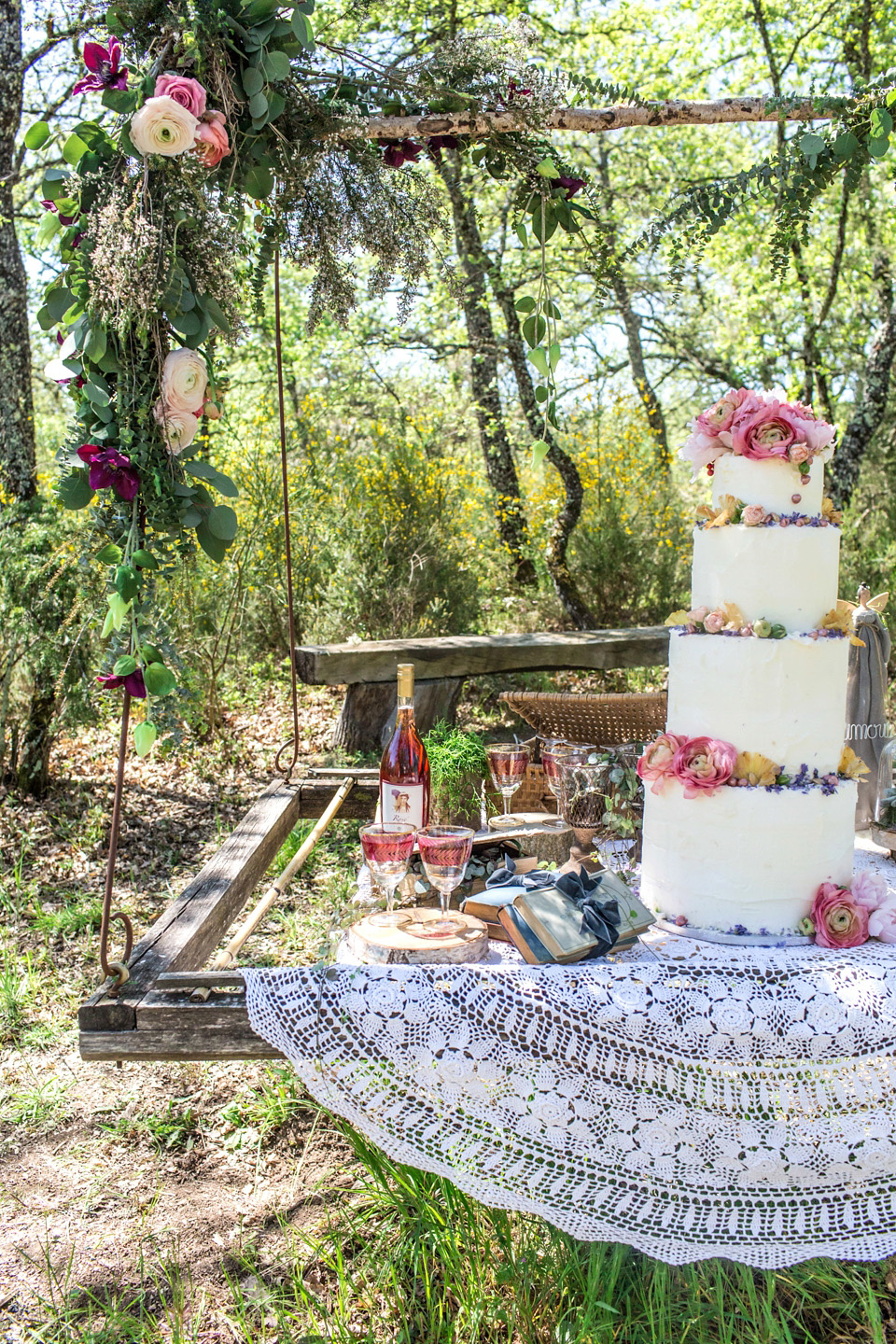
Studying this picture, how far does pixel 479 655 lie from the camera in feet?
16.5

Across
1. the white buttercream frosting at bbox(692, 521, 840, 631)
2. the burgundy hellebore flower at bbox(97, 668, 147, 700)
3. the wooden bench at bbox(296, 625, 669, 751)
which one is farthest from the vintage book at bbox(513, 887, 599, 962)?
the wooden bench at bbox(296, 625, 669, 751)

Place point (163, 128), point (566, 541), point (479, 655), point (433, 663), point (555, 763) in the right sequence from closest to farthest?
point (163, 128) → point (555, 763) → point (433, 663) → point (479, 655) → point (566, 541)

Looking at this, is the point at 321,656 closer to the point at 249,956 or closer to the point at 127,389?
the point at 249,956

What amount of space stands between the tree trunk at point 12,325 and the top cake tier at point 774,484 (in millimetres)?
4303

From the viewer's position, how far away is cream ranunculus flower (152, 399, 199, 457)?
4.69 ft

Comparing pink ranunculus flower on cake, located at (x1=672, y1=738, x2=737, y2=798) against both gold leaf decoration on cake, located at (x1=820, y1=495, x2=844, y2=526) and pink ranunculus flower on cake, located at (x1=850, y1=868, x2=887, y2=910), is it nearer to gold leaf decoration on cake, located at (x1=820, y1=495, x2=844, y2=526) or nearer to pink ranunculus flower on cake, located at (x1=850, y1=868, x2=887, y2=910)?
pink ranunculus flower on cake, located at (x1=850, y1=868, x2=887, y2=910)

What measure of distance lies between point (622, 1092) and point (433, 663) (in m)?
3.58

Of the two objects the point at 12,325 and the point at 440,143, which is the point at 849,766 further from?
the point at 12,325

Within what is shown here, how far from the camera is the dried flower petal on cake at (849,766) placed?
1.70 meters

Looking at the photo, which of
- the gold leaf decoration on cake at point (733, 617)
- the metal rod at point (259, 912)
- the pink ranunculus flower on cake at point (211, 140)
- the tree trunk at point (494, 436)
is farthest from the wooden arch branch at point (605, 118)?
the tree trunk at point (494, 436)

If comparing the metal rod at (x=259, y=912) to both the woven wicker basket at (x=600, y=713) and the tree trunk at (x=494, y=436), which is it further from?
the tree trunk at (x=494, y=436)

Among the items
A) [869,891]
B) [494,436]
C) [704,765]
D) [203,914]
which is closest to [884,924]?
[869,891]

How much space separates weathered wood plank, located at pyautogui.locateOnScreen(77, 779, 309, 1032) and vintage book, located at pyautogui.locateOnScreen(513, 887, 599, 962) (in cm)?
59

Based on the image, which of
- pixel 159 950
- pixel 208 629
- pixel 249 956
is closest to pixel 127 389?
pixel 159 950
